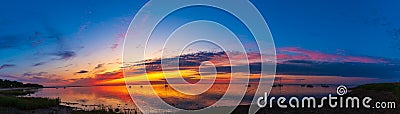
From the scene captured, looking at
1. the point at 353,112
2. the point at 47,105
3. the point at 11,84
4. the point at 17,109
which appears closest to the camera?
the point at 353,112

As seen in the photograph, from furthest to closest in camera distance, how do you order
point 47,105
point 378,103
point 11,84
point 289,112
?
point 11,84
point 47,105
point 378,103
point 289,112

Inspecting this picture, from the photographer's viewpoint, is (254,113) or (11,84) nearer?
(254,113)

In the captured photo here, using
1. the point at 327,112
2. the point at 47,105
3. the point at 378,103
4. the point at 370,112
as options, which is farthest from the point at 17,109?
the point at 378,103

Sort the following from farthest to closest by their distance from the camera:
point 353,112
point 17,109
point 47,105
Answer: point 47,105 < point 17,109 < point 353,112

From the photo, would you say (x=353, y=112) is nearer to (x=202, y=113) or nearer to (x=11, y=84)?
(x=202, y=113)

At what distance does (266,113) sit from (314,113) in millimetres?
3189

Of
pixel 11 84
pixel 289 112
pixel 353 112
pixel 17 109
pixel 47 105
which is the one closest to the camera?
pixel 353 112

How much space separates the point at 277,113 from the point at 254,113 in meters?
A: 1.73

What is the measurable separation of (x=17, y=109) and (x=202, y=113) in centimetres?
1627

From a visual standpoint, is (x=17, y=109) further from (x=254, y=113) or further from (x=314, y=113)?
(x=314, y=113)

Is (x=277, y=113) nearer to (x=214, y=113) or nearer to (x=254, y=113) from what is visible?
(x=254, y=113)

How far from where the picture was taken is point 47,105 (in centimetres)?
3478

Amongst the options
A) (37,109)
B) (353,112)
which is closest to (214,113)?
(353,112)

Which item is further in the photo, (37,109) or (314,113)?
(37,109)
